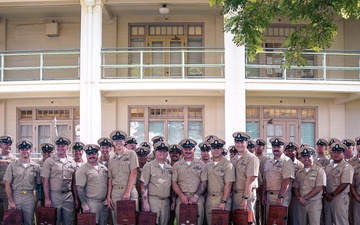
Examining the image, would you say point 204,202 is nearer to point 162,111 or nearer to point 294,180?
point 294,180

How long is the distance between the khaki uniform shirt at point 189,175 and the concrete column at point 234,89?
6575 mm

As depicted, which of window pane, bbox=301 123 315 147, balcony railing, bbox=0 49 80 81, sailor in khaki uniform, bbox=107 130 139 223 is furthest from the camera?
window pane, bbox=301 123 315 147

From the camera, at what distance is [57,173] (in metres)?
8.09

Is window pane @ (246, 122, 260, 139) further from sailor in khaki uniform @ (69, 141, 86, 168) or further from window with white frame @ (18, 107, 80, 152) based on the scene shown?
sailor in khaki uniform @ (69, 141, 86, 168)

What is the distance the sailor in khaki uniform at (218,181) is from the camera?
7.62 metres

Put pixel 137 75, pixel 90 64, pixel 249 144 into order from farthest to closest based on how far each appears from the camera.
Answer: pixel 137 75
pixel 90 64
pixel 249 144

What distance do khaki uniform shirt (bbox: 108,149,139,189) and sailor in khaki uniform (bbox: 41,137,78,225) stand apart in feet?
2.49

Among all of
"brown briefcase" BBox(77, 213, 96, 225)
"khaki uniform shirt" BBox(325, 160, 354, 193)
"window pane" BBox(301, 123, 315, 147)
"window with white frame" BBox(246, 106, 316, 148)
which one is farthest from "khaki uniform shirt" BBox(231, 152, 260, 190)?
"window pane" BBox(301, 123, 315, 147)

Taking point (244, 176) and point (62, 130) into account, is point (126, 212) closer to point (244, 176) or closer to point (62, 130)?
point (244, 176)

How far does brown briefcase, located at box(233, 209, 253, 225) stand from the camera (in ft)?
24.3

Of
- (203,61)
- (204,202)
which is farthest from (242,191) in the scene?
(203,61)

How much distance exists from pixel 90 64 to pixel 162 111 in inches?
132

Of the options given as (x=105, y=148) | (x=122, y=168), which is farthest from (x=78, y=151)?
(x=122, y=168)

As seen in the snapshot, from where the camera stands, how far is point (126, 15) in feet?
54.9
